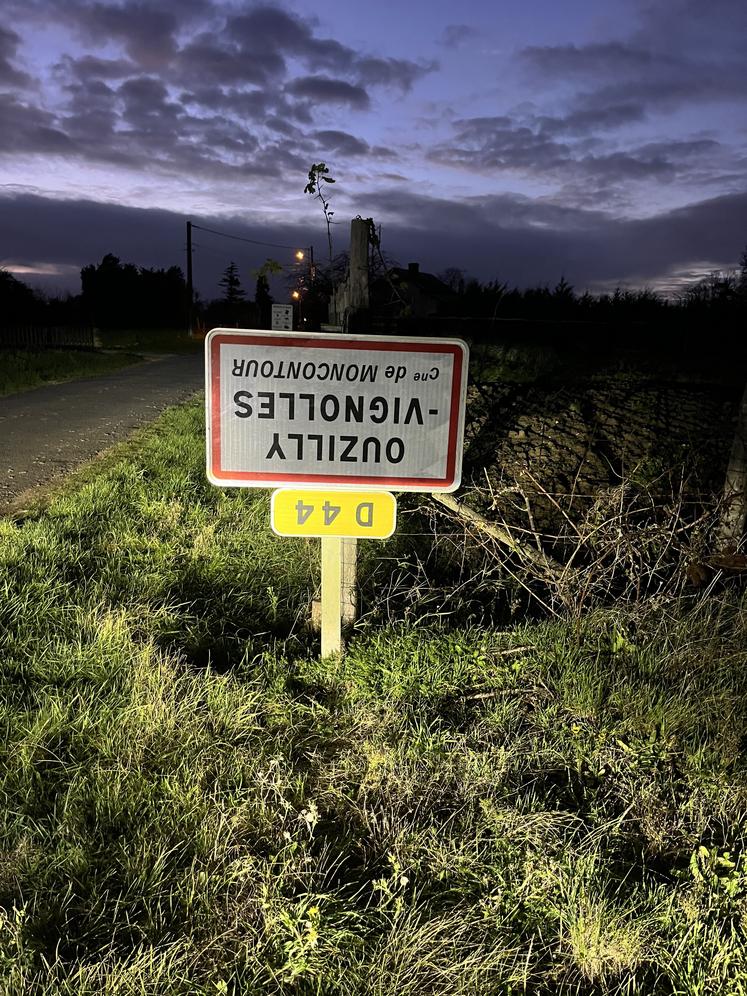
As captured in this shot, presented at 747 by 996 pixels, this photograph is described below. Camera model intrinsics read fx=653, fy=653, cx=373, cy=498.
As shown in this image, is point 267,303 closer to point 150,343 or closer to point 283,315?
point 150,343

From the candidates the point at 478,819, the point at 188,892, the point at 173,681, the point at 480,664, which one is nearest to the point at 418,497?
the point at 480,664

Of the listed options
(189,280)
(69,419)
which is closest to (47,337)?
(189,280)

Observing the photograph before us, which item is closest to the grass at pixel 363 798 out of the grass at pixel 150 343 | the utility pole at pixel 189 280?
the grass at pixel 150 343

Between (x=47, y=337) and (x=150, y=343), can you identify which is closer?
(x=47, y=337)

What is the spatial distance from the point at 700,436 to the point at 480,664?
4518 millimetres

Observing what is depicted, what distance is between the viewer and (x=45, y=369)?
1342 centimetres

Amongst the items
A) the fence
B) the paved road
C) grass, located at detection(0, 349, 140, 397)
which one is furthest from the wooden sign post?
the fence

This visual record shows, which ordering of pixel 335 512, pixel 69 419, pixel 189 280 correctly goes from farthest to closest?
pixel 189 280
pixel 69 419
pixel 335 512

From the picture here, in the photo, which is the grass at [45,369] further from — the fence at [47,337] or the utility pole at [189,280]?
the utility pole at [189,280]

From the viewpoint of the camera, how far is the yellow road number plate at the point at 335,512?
8.66 ft

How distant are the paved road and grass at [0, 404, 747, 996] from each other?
8.63ft

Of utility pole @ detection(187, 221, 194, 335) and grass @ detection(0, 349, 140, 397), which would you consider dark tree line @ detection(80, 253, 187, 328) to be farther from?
grass @ detection(0, 349, 140, 397)

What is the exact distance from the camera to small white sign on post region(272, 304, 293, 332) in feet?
39.5

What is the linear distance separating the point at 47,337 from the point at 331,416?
1024 inches
